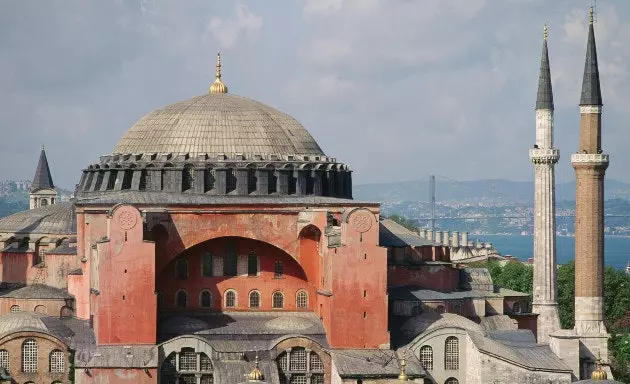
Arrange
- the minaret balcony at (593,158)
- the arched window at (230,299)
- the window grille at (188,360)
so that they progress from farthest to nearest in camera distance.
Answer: the minaret balcony at (593,158) → the arched window at (230,299) → the window grille at (188,360)

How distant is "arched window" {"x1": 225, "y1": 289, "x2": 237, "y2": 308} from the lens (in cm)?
5738

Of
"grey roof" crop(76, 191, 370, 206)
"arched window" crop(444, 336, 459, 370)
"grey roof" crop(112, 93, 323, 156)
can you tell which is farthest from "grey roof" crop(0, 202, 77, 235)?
"arched window" crop(444, 336, 459, 370)

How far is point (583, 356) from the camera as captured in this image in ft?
197

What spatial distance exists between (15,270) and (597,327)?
21.0 metres

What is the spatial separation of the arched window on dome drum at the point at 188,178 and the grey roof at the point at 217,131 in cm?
74

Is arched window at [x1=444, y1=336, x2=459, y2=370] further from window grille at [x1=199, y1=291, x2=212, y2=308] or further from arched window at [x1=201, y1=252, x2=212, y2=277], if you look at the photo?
arched window at [x1=201, y1=252, x2=212, y2=277]

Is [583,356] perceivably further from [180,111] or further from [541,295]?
[180,111]

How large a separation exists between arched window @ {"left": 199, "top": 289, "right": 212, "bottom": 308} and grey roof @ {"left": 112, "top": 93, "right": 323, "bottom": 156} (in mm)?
5104

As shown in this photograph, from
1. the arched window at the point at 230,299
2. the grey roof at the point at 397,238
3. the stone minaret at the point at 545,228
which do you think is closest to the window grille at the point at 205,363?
the arched window at the point at 230,299

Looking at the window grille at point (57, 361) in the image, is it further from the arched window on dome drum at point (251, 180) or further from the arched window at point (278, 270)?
the arched window on dome drum at point (251, 180)

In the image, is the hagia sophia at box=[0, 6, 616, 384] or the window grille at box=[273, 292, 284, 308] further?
the window grille at box=[273, 292, 284, 308]

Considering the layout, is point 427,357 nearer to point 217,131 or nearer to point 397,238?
point 397,238

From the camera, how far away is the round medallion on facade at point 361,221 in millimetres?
54750

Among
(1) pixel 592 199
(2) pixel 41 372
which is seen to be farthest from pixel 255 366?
(1) pixel 592 199
